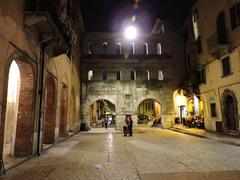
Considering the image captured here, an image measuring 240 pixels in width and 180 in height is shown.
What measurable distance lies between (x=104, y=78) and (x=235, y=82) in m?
13.5

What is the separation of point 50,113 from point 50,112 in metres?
0.06

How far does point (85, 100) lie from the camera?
856 inches

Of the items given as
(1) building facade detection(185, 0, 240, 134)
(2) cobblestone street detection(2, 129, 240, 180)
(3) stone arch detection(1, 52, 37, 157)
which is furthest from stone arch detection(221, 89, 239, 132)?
(3) stone arch detection(1, 52, 37, 157)

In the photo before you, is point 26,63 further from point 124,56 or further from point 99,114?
point 99,114

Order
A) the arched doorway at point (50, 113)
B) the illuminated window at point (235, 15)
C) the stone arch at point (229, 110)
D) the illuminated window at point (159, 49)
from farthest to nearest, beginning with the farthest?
the illuminated window at point (159, 49) → the stone arch at point (229, 110) → the illuminated window at point (235, 15) → the arched doorway at point (50, 113)

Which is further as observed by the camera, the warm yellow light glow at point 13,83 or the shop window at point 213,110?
the shop window at point 213,110

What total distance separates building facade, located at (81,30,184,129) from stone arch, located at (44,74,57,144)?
10.4 meters

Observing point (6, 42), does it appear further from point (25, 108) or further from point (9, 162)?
point (9, 162)

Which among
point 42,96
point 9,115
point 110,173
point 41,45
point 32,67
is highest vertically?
point 41,45

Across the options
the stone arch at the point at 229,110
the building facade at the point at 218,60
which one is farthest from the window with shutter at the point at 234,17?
the stone arch at the point at 229,110

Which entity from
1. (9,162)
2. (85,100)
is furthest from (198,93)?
(9,162)

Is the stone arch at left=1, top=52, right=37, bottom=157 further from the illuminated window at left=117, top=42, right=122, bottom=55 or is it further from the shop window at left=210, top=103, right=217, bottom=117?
the illuminated window at left=117, top=42, right=122, bottom=55

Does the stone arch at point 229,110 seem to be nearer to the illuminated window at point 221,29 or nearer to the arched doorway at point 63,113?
the illuminated window at point 221,29

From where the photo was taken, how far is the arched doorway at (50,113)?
35.9 feet
